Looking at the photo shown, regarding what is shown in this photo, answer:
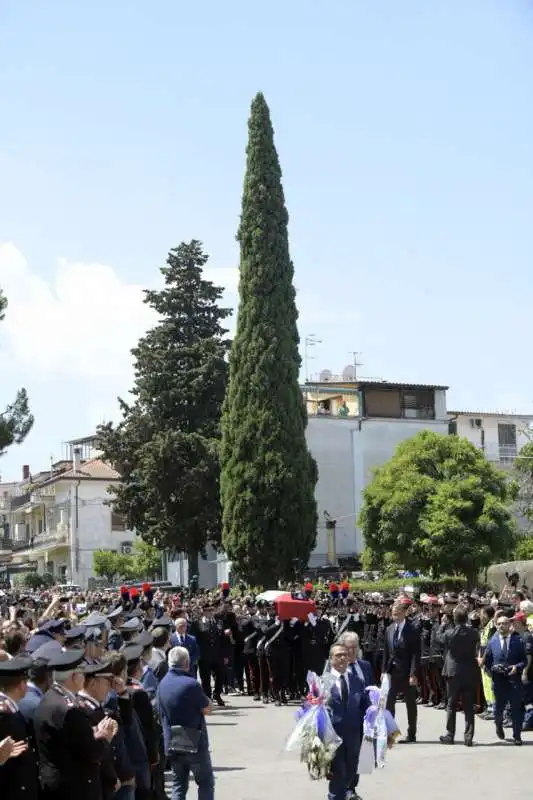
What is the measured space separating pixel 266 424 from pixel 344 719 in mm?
35881

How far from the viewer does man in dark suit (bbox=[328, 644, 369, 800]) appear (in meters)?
10.8

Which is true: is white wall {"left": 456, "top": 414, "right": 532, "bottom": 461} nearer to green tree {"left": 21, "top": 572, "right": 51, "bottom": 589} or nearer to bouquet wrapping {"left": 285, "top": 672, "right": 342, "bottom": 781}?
green tree {"left": 21, "top": 572, "right": 51, "bottom": 589}

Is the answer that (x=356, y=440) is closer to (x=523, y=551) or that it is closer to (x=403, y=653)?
(x=523, y=551)

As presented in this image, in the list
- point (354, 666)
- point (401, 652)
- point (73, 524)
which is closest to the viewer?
point (354, 666)

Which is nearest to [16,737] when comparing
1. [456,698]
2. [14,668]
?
[14,668]

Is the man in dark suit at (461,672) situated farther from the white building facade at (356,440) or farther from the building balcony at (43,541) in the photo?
the building balcony at (43,541)

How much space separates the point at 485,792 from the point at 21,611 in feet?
30.3

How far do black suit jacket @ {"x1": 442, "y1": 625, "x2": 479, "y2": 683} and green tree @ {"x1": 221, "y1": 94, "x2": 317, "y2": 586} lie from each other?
1175 inches

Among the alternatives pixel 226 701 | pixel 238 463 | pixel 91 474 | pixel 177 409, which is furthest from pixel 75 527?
pixel 226 701

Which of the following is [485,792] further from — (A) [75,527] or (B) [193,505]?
(A) [75,527]

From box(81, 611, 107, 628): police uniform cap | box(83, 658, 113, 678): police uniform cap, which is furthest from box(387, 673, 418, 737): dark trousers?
box(83, 658, 113, 678): police uniform cap

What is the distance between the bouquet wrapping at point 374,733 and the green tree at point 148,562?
64.6 metres

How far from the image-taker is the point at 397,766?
14.2 m

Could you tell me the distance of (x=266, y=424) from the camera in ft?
154
